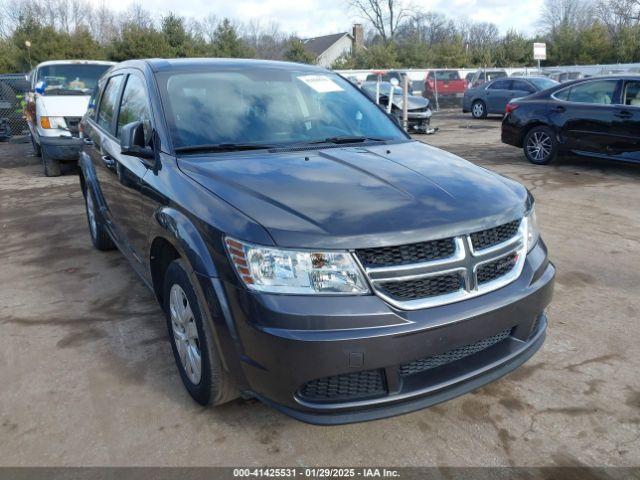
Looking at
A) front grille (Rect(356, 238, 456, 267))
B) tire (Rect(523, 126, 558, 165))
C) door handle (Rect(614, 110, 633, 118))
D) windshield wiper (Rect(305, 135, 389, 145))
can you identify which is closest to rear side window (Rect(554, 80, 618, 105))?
door handle (Rect(614, 110, 633, 118))

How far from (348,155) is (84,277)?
287 centimetres

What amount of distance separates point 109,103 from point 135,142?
1593mm

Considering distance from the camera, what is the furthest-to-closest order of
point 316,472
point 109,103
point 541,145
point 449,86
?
point 449,86 → point 541,145 → point 109,103 → point 316,472

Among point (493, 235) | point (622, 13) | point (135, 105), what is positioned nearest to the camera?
point (493, 235)

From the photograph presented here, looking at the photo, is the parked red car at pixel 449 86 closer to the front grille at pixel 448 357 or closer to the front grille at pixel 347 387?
the front grille at pixel 448 357

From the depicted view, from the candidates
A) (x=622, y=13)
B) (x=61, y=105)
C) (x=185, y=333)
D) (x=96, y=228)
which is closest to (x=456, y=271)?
(x=185, y=333)

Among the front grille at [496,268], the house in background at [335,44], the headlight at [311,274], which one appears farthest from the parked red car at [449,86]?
the house in background at [335,44]

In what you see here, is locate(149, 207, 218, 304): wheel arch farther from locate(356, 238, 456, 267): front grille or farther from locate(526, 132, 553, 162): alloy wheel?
locate(526, 132, 553, 162): alloy wheel

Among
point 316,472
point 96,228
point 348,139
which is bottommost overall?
point 316,472

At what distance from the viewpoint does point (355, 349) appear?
2.15 metres

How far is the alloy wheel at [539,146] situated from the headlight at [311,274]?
832cm

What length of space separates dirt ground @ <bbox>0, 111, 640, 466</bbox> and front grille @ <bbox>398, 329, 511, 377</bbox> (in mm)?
424

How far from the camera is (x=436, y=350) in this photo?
2.27 metres

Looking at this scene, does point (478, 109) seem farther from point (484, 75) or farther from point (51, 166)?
point (51, 166)
